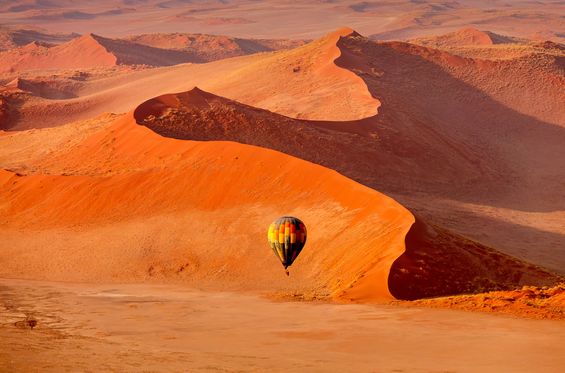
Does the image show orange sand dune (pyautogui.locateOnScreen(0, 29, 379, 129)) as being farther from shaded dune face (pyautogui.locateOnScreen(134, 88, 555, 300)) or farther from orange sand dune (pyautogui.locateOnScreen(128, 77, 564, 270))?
→ shaded dune face (pyautogui.locateOnScreen(134, 88, 555, 300))

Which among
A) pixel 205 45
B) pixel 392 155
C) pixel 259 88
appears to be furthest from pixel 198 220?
pixel 205 45

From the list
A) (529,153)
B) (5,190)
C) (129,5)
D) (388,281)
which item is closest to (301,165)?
(388,281)

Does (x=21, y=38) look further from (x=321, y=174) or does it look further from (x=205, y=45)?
(x=321, y=174)

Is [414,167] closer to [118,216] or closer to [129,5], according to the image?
[118,216]

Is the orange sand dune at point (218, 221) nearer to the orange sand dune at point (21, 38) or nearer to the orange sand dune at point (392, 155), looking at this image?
the orange sand dune at point (392, 155)

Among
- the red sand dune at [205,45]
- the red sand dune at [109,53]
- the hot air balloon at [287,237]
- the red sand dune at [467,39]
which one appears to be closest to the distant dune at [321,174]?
the hot air balloon at [287,237]

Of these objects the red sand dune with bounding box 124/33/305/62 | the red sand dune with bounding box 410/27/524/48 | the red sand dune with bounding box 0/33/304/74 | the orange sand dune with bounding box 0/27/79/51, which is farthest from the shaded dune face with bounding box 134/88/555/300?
the orange sand dune with bounding box 0/27/79/51

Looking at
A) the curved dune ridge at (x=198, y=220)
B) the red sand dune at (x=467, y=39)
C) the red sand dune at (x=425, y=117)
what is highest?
the curved dune ridge at (x=198, y=220)
